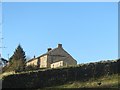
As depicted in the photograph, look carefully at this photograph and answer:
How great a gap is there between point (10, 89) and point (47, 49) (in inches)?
2876

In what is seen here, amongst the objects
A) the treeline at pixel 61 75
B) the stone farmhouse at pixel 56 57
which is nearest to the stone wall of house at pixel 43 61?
the stone farmhouse at pixel 56 57

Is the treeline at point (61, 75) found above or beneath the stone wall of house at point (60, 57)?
beneath

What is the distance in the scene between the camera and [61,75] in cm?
5462

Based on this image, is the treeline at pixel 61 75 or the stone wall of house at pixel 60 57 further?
the stone wall of house at pixel 60 57

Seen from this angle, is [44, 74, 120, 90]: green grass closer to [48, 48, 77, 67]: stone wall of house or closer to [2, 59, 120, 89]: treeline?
[2, 59, 120, 89]: treeline

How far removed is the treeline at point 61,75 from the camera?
177 ft

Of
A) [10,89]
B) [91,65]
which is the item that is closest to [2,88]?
[10,89]

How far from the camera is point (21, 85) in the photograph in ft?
176

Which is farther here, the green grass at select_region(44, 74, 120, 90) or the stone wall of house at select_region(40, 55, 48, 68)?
the stone wall of house at select_region(40, 55, 48, 68)

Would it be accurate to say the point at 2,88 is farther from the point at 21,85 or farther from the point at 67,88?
the point at 67,88

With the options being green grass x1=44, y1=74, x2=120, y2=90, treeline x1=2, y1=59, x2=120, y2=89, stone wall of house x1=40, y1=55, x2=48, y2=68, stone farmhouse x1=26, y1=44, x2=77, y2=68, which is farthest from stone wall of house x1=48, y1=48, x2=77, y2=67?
green grass x1=44, y1=74, x2=120, y2=90

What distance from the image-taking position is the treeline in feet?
177

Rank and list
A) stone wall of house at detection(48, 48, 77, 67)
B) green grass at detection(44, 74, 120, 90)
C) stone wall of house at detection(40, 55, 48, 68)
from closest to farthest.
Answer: green grass at detection(44, 74, 120, 90) < stone wall of house at detection(48, 48, 77, 67) < stone wall of house at detection(40, 55, 48, 68)

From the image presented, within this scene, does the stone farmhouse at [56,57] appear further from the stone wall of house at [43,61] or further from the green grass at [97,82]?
the green grass at [97,82]
